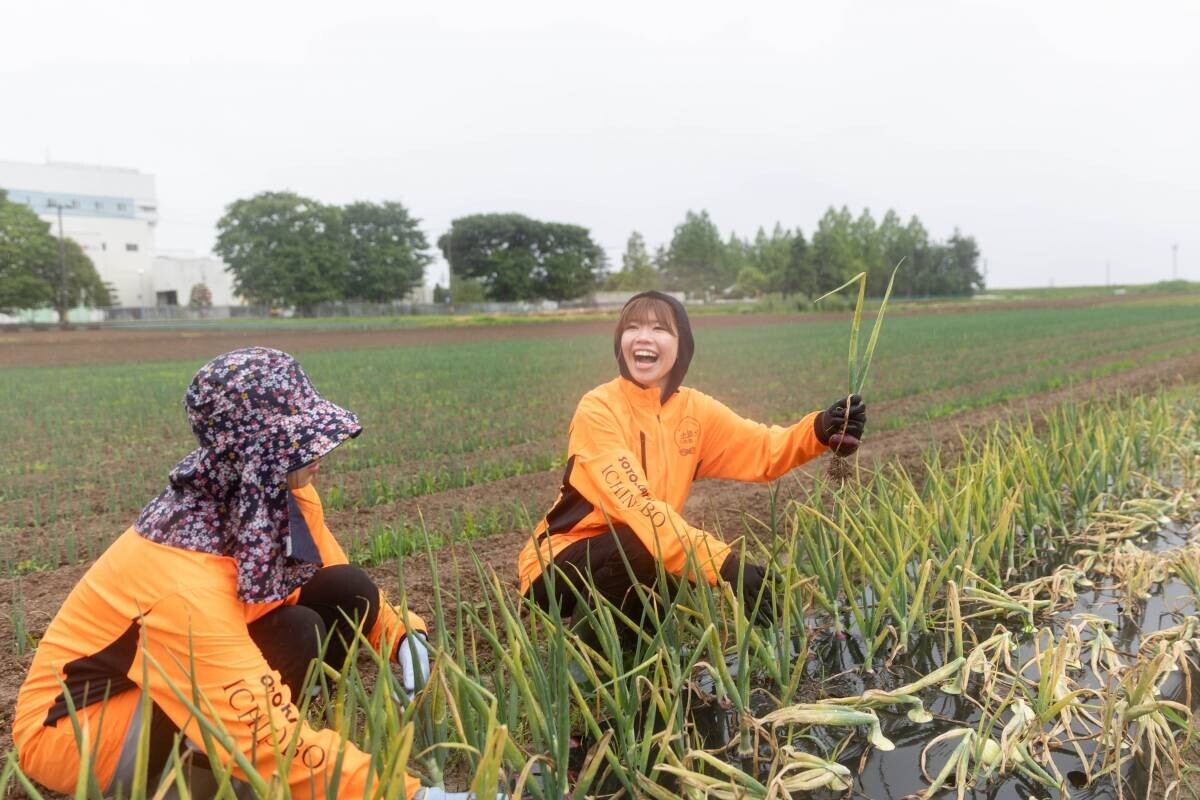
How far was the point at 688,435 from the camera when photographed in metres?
3.08

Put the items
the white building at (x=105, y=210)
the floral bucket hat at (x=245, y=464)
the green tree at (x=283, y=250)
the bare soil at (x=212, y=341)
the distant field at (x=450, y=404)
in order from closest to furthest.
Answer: the floral bucket hat at (x=245, y=464) → the distant field at (x=450, y=404) → the bare soil at (x=212, y=341) → the green tree at (x=283, y=250) → the white building at (x=105, y=210)

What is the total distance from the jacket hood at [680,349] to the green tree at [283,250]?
5582 centimetres

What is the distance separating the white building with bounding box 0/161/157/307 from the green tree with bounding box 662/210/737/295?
42749 millimetres

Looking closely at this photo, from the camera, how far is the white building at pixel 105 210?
6300cm

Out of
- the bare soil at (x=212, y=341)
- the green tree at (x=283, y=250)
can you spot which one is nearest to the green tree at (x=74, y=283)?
the green tree at (x=283, y=250)

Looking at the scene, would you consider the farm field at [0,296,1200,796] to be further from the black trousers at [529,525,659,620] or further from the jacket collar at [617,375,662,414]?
the jacket collar at [617,375,662,414]

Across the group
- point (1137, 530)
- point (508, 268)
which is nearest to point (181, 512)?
point (1137, 530)

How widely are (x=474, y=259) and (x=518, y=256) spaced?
3665 millimetres

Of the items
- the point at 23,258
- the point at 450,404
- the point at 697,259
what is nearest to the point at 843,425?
the point at 450,404

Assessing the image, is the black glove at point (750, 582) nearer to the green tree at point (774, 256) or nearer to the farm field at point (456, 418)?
the farm field at point (456, 418)

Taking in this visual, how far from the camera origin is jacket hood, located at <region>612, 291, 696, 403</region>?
2.88 m

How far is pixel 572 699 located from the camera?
231 cm

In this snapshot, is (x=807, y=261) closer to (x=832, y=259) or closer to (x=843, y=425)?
(x=832, y=259)

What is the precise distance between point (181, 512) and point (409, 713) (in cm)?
70
